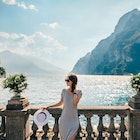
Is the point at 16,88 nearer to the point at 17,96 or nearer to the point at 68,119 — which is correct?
the point at 17,96

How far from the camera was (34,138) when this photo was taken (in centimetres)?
769

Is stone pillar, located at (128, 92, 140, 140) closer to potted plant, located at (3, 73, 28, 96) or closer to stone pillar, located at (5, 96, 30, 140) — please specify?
stone pillar, located at (5, 96, 30, 140)

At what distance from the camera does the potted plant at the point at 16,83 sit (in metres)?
7.51

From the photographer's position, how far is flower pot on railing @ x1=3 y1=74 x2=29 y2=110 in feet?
24.5

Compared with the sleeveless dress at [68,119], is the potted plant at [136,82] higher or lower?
higher

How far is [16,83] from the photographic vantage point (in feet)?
24.7

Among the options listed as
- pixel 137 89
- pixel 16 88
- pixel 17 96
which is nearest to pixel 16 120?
pixel 17 96

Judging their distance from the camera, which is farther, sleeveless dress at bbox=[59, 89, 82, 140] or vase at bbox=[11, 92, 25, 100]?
vase at bbox=[11, 92, 25, 100]

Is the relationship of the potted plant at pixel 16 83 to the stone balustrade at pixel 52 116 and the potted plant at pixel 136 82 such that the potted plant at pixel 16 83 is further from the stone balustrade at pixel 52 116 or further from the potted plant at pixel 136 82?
the potted plant at pixel 136 82

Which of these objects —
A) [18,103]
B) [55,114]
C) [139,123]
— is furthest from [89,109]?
[18,103]

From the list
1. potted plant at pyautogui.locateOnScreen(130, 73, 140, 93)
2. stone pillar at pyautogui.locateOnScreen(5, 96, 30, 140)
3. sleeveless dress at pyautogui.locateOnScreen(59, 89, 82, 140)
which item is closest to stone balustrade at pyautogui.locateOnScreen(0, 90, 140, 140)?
stone pillar at pyautogui.locateOnScreen(5, 96, 30, 140)

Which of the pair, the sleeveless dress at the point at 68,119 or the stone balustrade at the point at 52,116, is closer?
the sleeveless dress at the point at 68,119

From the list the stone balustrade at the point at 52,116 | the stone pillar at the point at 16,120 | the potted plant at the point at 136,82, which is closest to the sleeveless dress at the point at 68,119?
the stone balustrade at the point at 52,116

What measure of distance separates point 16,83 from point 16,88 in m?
0.15
